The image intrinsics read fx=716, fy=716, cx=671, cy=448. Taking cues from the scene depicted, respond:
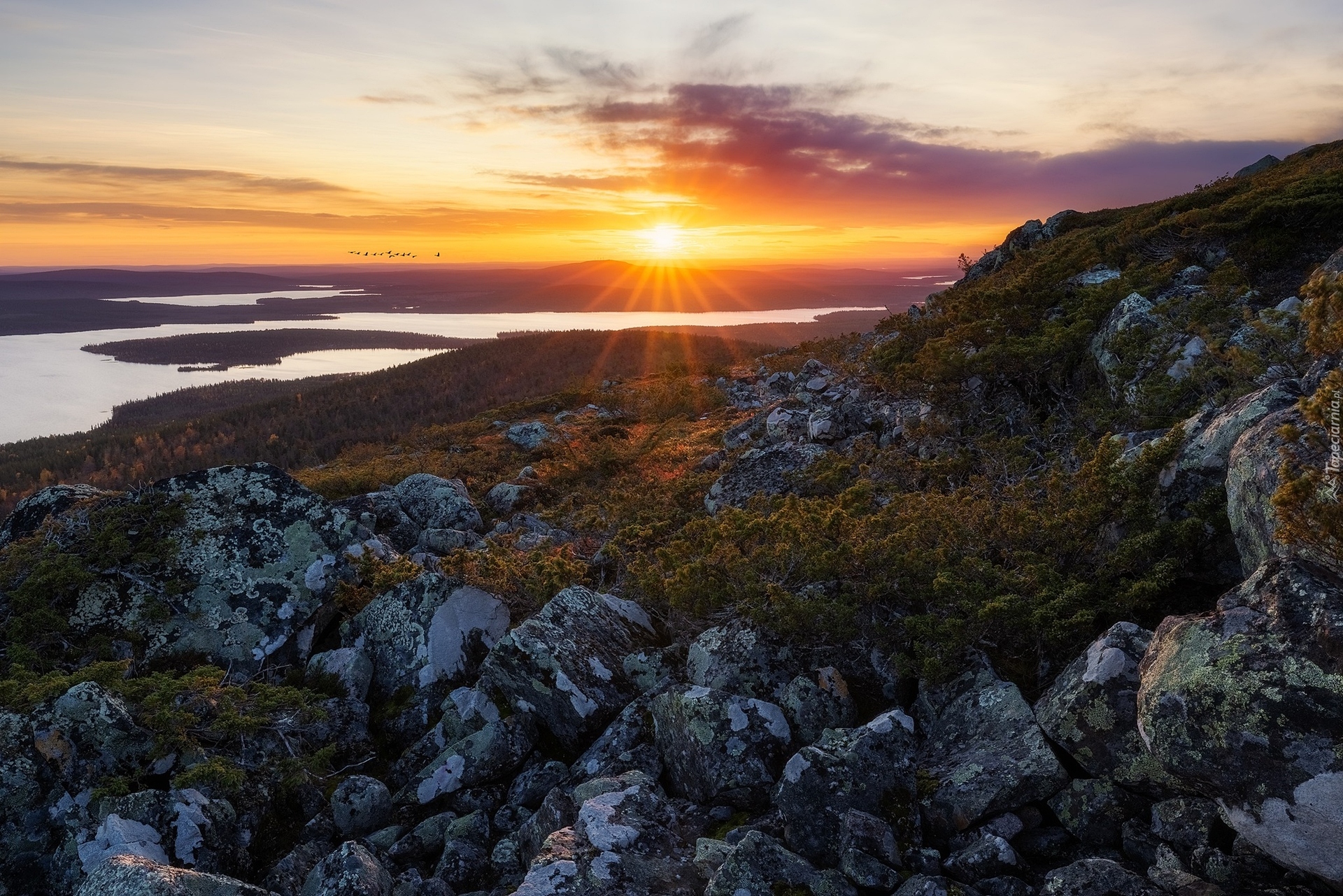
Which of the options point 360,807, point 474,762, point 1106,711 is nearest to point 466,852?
point 474,762

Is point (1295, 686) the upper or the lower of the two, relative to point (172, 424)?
upper

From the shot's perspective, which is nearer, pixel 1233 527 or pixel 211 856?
pixel 1233 527

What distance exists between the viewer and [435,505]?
1858 cm

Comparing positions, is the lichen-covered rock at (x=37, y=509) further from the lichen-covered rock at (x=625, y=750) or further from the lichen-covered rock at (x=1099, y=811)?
the lichen-covered rock at (x=1099, y=811)

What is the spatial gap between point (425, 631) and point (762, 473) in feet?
30.0

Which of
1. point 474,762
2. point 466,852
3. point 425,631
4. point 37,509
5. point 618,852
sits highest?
point 37,509

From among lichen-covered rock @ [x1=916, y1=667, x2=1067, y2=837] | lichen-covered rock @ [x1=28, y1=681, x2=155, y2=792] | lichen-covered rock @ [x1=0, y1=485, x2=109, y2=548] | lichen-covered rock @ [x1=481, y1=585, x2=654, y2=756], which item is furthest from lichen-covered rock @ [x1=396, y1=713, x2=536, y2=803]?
lichen-covered rock @ [x1=0, y1=485, x2=109, y2=548]

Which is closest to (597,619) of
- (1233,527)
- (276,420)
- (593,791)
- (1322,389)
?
(593,791)

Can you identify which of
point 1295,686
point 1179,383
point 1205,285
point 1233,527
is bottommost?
point 1295,686

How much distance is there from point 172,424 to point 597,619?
9904 centimetres

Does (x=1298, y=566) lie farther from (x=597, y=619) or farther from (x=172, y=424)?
(x=172, y=424)

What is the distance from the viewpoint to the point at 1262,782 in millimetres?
3867

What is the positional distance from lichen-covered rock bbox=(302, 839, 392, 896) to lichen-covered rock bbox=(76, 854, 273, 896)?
2.37ft

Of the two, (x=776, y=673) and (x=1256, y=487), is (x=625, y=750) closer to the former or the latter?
(x=776, y=673)
